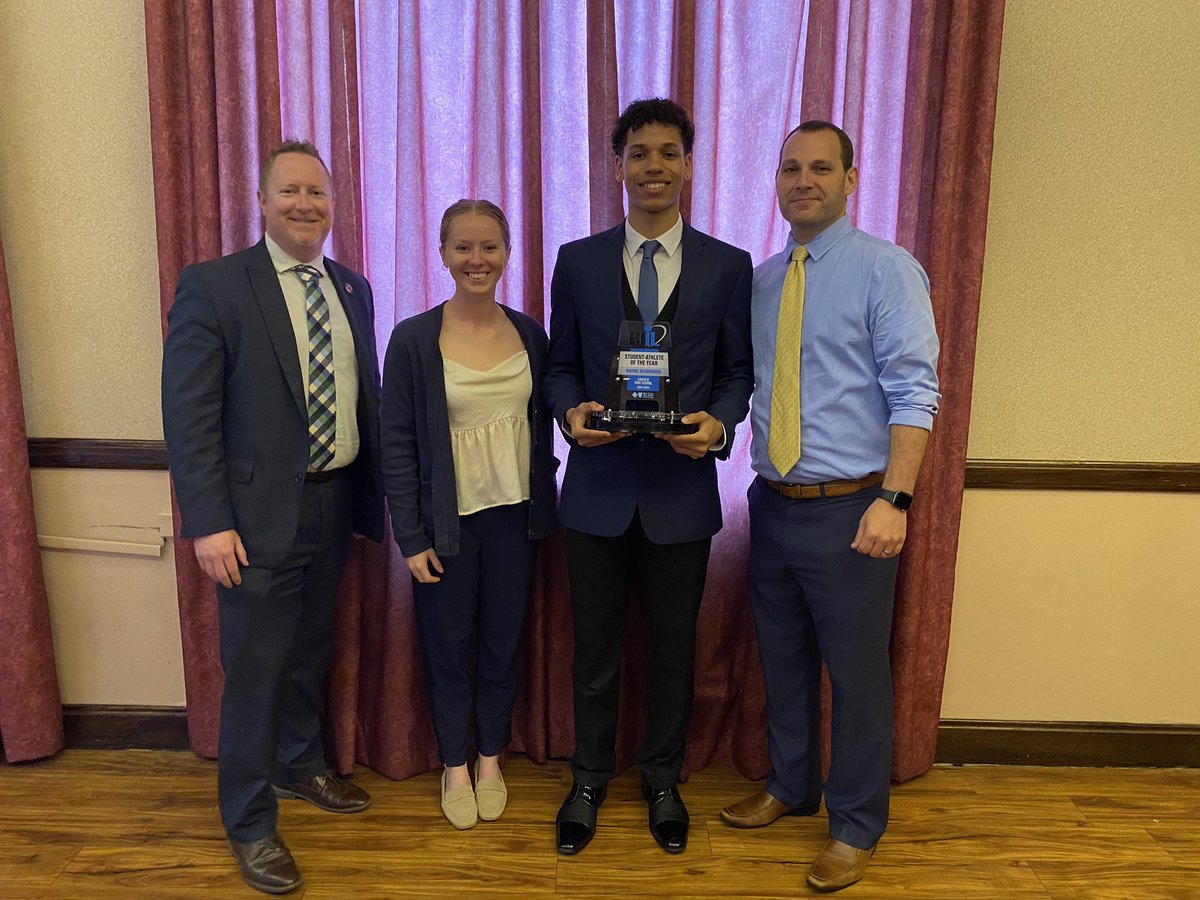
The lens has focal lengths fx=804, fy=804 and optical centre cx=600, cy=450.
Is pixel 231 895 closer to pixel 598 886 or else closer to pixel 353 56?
pixel 598 886

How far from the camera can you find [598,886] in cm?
192

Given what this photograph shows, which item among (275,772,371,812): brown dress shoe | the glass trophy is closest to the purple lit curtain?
(275,772,371,812): brown dress shoe

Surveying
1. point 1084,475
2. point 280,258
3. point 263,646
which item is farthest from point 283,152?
point 1084,475

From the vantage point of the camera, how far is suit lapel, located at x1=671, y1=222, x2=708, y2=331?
1.88 meters

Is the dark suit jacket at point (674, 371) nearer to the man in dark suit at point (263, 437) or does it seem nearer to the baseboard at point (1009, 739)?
the man in dark suit at point (263, 437)

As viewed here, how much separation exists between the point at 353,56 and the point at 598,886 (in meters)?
2.20

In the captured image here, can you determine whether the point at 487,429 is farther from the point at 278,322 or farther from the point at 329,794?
the point at 329,794

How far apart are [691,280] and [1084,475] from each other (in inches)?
53.7

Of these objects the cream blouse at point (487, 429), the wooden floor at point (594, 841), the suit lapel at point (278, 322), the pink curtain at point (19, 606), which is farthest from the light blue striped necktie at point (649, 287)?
the pink curtain at point (19, 606)

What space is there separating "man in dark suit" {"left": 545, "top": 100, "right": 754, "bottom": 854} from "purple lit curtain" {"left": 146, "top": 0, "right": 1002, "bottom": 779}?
0.30 metres

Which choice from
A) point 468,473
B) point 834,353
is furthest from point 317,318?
point 834,353

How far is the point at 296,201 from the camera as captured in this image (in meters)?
1.84

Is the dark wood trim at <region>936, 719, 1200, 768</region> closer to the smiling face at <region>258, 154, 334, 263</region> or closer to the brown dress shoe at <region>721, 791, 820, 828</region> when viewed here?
the brown dress shoe at <region>721, 791, 820, 828</region>

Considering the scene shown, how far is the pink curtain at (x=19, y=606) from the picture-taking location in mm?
2227
